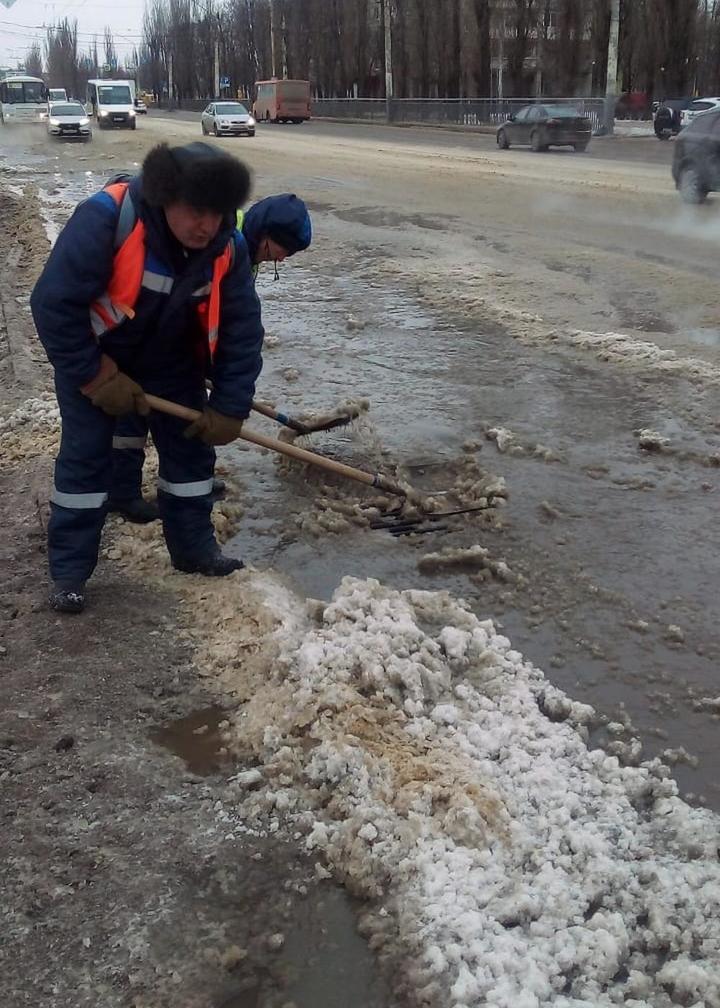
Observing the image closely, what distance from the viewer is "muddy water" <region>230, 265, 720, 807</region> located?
320 centimetres

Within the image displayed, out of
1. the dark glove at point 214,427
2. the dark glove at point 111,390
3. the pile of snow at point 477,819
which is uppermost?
the dark glove at point 111,390

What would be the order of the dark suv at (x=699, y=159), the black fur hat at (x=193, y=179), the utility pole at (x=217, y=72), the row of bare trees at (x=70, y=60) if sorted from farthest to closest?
the row of bare trees at (x=70, y=60)
the utility pole at (x=217, y=72)
the dark suv at (x=699, y=159)
the black fur hat at (x=193, y=179)

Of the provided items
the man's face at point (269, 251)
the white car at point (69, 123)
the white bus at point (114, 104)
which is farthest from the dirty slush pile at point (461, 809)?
the white bus at point (114, 104)

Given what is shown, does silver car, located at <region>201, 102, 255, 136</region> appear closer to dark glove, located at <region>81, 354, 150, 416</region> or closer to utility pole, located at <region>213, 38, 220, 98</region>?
dark glove, located at <region>81, 354, 150, 416</region>

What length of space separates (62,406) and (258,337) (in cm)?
69

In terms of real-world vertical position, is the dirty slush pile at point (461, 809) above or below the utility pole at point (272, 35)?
below

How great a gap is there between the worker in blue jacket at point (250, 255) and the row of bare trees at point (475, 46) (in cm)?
4651

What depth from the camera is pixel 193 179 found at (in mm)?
2822

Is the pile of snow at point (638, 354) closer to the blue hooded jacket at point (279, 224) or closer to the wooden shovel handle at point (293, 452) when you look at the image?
the wooden shovel handle at point (293, 452)

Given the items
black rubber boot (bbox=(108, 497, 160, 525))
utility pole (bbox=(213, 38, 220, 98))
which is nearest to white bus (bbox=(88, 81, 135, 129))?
utility pole (bbox=(213, 38, 220, 98))

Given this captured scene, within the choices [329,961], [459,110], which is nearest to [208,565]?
[329,961]

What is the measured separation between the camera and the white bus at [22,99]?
43969mm

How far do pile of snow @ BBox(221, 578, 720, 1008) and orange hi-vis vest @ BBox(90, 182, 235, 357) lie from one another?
42.4 inches

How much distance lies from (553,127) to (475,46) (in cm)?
2686
